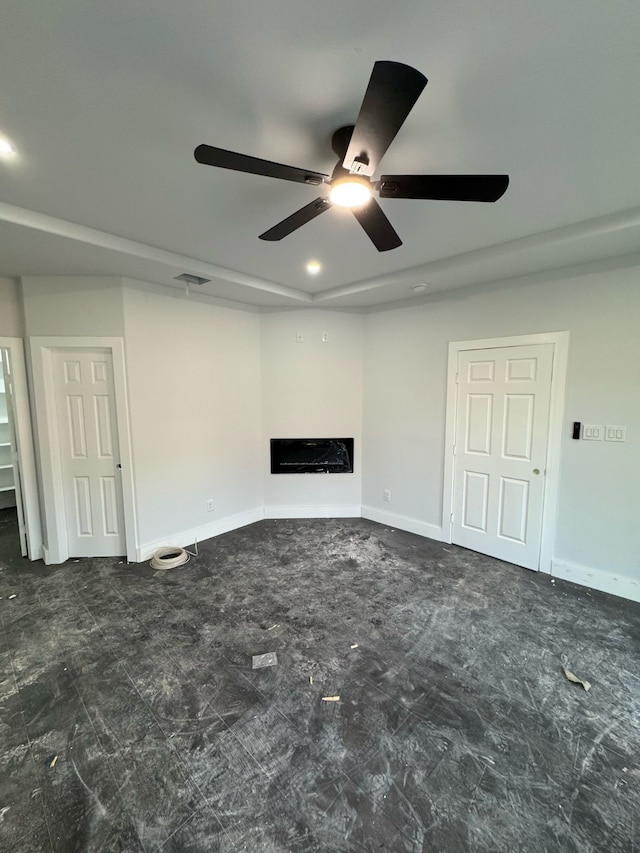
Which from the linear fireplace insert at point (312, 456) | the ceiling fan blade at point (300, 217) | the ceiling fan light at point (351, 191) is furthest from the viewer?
the linear fireplace insert at point (312, 456)

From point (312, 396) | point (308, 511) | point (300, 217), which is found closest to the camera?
point (300, 217)

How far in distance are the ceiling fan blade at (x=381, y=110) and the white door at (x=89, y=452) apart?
2.91m

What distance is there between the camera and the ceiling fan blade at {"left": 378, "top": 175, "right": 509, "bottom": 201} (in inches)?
52.2

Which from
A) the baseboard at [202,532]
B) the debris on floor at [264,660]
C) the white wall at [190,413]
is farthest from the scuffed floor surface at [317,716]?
the white wall at [190,413]

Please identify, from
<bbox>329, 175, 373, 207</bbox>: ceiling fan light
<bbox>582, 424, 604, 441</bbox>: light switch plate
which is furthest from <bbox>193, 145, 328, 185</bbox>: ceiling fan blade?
<bbox>582, 424, 604, 441</bbox>: light switch plate

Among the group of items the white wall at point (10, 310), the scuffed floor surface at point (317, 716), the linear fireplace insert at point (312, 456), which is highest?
the white wall at point (10, 310)

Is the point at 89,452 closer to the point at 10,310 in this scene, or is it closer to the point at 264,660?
the point at 10,310

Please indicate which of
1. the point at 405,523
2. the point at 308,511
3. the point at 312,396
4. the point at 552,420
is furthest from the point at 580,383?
the point at 308,511

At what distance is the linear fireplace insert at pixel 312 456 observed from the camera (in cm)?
446

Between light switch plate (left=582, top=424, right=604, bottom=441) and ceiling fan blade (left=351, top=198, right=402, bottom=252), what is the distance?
2.31m

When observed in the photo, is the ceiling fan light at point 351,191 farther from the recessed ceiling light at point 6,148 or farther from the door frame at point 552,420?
the door frame at point 552,420

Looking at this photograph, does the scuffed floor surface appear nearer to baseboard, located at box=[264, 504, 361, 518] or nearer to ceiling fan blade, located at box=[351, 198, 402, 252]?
baseboard, located at box=[264, 504, 361, 518]

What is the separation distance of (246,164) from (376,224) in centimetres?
74

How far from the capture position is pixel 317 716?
176 centimetres
